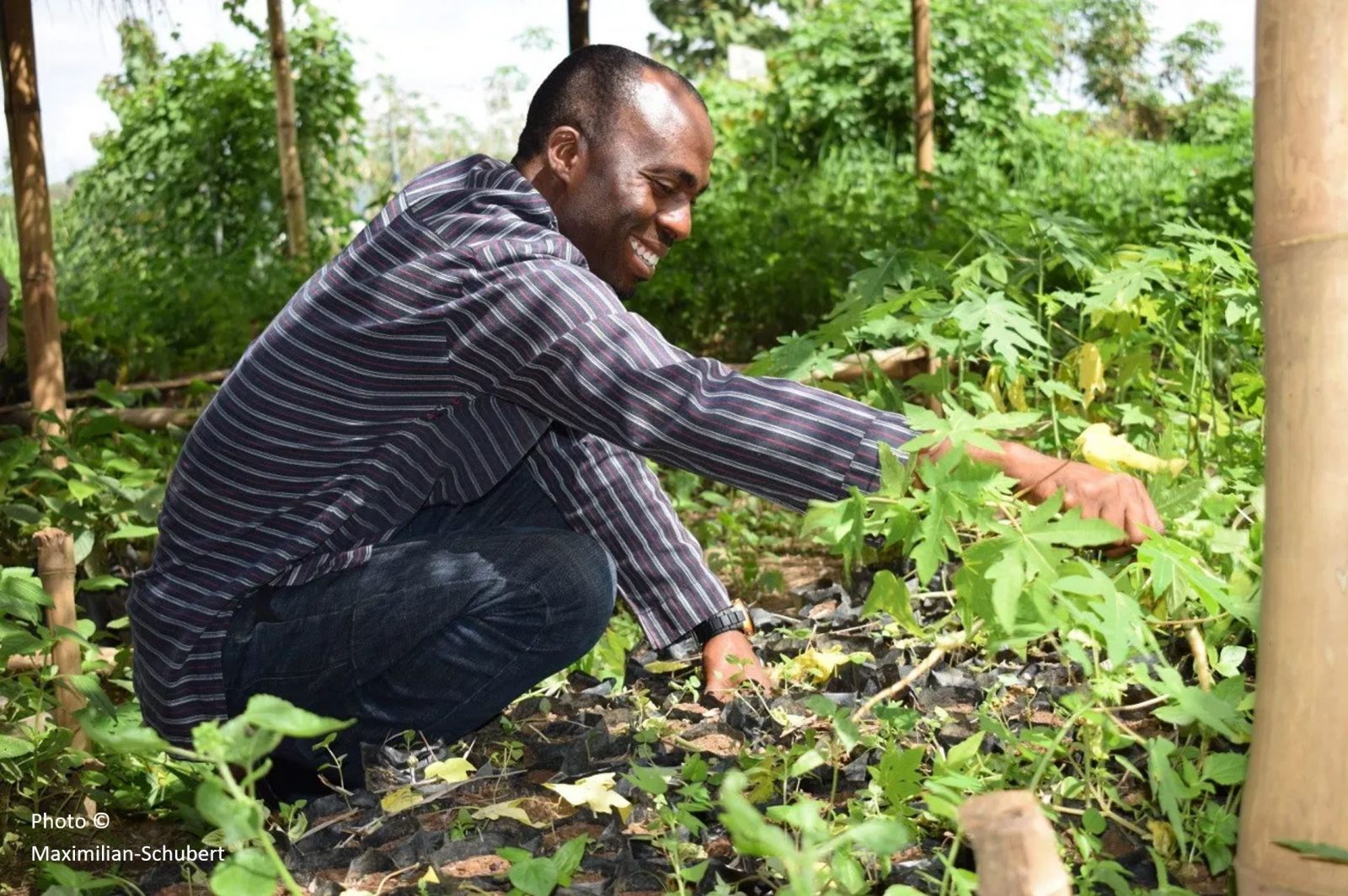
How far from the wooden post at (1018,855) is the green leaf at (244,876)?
69cm

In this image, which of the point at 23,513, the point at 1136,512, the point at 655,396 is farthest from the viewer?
the point at 23,513

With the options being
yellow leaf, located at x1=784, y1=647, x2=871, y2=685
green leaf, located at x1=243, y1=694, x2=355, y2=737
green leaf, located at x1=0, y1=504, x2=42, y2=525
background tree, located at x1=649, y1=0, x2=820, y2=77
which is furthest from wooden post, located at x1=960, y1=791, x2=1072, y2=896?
background tree, located at x1=649, y1=0, x2=820, y2=77

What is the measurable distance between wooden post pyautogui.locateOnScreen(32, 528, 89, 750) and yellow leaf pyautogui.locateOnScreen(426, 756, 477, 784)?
3.00ft

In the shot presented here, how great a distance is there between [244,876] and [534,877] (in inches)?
15.9

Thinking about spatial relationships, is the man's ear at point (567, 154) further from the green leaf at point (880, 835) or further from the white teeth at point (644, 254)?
the green leaf at point (880, 835)

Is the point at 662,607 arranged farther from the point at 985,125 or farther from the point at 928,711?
the point at 985,125

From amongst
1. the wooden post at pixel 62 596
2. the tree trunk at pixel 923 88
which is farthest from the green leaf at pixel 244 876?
the tree trunk at pixel 923 88

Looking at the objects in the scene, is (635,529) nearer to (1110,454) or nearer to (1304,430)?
(1110,454)

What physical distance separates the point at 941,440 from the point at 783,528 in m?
3.03

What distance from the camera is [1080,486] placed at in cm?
167

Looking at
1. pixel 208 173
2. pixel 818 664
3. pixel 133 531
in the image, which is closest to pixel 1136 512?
pixel 818 664

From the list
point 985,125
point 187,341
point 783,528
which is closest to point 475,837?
point 783,528

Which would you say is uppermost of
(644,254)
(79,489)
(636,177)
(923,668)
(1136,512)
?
(636,177)

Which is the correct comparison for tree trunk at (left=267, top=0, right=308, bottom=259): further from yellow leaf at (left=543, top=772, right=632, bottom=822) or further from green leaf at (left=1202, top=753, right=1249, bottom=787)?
green leaf at (left=1202, top=753, right=1249, bottom=787)
